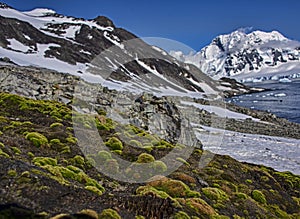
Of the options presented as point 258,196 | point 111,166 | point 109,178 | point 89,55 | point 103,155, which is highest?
point 89,55

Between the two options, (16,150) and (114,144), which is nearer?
(16,150)

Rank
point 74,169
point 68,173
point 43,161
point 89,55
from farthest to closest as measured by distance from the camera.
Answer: point 89,55
point 74,169
point 43,161
point 68,173

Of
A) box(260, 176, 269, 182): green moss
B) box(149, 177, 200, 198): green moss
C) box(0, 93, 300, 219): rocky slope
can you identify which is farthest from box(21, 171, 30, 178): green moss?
box(260, 176, 269, 182): green moss

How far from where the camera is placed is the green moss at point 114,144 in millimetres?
18422

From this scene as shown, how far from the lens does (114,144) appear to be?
18.6 m

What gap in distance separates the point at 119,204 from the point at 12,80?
26405 mm

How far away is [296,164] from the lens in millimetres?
35531

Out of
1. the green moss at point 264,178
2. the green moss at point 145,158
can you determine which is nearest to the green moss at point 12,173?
the green moss at point 145,158

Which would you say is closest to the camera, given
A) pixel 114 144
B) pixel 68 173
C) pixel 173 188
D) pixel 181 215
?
pixel 181 215

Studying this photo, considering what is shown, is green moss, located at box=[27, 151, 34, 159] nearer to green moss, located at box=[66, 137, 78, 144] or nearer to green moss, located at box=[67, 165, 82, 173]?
green moss, located at box=[67, 165, 82, 173]

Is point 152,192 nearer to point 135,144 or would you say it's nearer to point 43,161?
point 43,161

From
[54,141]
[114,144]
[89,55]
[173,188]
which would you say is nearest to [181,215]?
[173,188]

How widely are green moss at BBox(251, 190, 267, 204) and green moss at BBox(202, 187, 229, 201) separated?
2.58 meters

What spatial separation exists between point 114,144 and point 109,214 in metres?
9.94
